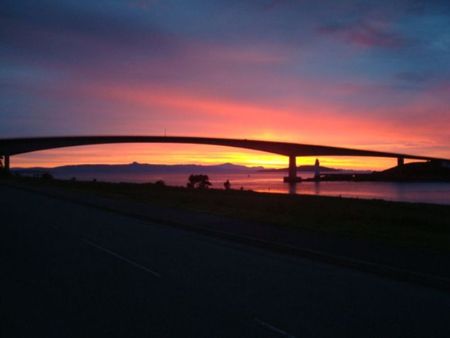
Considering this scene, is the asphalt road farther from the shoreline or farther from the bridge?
the bridge

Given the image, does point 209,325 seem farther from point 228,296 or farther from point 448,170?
point 448,170

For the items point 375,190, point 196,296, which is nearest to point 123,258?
point 196,296

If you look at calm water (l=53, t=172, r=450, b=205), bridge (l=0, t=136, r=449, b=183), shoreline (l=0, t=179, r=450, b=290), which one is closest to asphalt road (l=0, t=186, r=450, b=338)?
shoreline (l=0, t=179, r=450, b=290)

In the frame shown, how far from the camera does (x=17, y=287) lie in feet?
26.6

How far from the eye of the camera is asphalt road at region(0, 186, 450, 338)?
6219 mm

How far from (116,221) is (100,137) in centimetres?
6630

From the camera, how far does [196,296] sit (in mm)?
7613

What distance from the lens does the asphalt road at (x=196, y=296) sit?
20.4 feet

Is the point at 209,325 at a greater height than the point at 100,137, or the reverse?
the point at 100,137

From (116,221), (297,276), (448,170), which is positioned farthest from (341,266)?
(448,170)

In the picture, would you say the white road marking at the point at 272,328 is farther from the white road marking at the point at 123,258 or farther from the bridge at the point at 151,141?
the bridge at the point at 151,141

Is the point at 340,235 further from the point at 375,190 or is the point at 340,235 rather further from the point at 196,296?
the point at 375,190

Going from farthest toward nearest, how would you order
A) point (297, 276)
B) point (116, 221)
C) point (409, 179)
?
point (409, 179), point (116, 221), point (297, 276)

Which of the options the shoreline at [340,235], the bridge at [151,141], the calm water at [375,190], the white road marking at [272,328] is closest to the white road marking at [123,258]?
the white road marking at [272,328]
